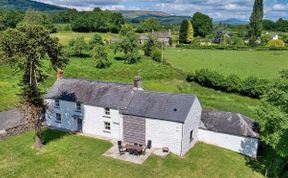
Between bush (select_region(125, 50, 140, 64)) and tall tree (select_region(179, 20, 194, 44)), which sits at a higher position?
tall tree (select_region(179, 20, 194, 44))

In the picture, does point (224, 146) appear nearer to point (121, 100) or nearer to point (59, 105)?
point (121, 100)

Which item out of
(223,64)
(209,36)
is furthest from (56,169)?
(209,36)

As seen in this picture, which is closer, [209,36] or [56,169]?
[56,169]

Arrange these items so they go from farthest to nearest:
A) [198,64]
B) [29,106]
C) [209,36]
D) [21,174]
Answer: [209,36]
[198,64]
[29,106]
[21,174]

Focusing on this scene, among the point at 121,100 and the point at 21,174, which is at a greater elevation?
the point at 121,100

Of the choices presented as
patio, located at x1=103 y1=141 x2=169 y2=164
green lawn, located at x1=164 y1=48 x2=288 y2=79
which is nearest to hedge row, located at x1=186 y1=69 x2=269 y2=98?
green lawn, located at x1=164 y1=48 x2=288 y2=79

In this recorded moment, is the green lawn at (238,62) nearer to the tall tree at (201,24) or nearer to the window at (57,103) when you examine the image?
the window at (57,103)

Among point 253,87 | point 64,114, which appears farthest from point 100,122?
point 253,87

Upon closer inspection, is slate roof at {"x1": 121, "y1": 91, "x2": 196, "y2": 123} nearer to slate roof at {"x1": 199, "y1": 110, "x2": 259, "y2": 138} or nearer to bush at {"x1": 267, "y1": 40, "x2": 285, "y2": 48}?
slate roof at {"x1": 199, "y1": 110, "x2": 259, "y2": 138}
